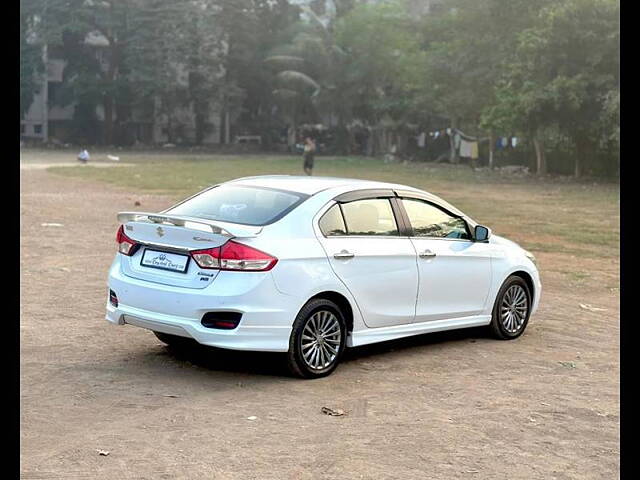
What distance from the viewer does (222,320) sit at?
6.93 m

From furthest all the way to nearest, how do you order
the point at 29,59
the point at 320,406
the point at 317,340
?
1. the point at 29,59
2. the point at 317,340
3. the point at 320,406

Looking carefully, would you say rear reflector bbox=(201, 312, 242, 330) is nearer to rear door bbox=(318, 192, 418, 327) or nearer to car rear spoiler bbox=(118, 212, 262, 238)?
car rear spoiler bbox=(118, 212, 262, 238)

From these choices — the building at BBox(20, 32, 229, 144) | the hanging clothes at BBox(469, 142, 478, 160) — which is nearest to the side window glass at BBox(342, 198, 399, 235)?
the hanging clothes at BBox(469, 142, 478, 160)

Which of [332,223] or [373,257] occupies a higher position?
[332,223]

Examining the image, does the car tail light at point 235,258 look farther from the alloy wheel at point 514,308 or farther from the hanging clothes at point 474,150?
the hanging clothes at point 474,150

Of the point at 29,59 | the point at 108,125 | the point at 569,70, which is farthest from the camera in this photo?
the point at 108,125

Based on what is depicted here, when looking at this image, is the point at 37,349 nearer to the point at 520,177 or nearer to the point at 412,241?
the point at 412,241

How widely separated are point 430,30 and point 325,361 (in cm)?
5408

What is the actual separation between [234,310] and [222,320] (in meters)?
0.13

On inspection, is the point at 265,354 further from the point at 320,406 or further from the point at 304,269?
the point at 320,406

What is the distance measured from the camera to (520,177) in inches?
1825

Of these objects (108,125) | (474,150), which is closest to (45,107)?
(108,125)

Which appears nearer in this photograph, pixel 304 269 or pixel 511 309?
pixel 304 269

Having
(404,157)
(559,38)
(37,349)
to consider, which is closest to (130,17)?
(404,157)
